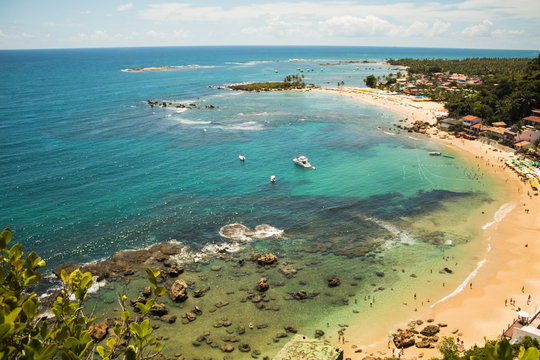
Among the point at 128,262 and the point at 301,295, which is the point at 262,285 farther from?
the point at 128,262

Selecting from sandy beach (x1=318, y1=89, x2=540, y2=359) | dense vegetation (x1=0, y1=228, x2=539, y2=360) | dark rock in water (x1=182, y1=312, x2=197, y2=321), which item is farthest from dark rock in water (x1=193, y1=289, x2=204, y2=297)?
dense vegetation (x1=0, y1=228, x2=539, y2=360)

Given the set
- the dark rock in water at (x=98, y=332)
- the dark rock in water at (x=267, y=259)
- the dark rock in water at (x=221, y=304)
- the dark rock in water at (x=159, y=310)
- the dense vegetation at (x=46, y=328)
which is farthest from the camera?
the dark rock in water at (x=267, y=259)

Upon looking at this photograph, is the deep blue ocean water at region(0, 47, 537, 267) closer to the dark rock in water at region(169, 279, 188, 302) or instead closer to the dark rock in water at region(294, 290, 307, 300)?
the dark rock in water at region(169, 279, 188, 302)

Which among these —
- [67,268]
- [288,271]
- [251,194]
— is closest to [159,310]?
[67,268]

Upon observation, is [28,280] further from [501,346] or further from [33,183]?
[33,183]

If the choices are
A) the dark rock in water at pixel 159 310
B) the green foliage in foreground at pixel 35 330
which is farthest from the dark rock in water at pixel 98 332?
the green foliage in foreground at pixel 35 330

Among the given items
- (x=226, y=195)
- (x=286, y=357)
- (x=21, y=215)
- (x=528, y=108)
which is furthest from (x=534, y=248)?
(x=21, y=215)

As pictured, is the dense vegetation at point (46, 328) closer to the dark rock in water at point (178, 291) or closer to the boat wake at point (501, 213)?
the dark rock in water at point (178, 291)
